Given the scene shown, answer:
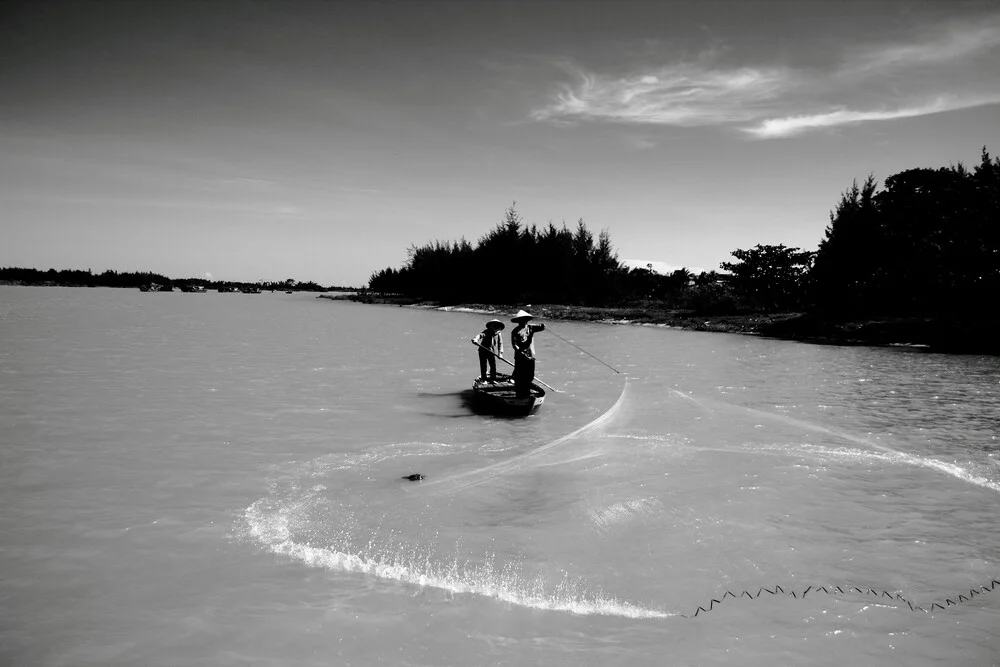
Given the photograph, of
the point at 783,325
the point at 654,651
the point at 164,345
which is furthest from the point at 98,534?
the point at 783,325

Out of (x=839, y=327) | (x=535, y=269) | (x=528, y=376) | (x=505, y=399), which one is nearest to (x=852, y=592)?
(x=528, y=376)

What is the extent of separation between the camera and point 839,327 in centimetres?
3794

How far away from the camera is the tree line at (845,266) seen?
34.8m

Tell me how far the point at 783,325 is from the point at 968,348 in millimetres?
11053

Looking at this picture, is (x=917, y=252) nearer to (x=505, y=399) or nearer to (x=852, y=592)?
(x=505, y=399)

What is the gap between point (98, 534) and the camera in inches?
279

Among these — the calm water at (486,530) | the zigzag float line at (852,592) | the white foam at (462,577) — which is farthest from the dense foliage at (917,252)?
the white foam at (462,577)

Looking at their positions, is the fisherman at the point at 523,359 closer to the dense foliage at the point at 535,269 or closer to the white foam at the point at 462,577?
the white foam at the point at 462,577

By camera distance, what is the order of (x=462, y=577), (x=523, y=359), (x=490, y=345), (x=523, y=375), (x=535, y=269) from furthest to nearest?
(x=535, y=269) → (x=490, y=345) → (x=523, y=375) → (x=523, y=359) → (x=462, y=577)

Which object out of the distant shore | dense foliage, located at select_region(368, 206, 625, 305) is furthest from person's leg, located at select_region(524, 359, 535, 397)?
dense foliage, located at select_region(368, 206, 625, 305)

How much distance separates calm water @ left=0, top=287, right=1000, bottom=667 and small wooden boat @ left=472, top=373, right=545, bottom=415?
381 millimetres

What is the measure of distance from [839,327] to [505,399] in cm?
3163

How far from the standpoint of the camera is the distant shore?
3212 centimetres

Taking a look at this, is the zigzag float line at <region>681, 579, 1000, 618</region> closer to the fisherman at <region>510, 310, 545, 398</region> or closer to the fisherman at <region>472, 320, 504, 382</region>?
the fisherman at <region>510, 310, 545, 398</region>
